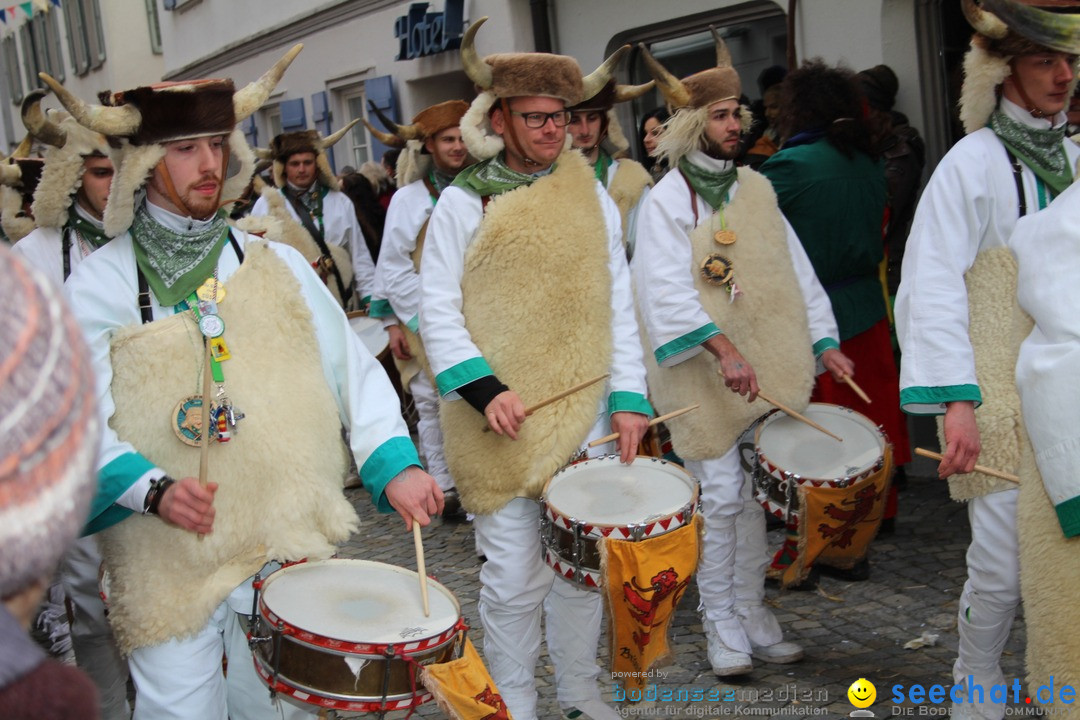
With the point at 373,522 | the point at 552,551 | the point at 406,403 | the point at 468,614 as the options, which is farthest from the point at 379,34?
the point at 552,551

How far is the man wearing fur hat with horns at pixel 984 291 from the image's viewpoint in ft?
11.3

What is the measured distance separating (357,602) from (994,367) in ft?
6.66

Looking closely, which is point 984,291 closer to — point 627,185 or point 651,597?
point 651,597

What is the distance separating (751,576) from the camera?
466 cm

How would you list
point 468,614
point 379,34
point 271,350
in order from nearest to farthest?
point 271,350, point 468,614, point 379,34

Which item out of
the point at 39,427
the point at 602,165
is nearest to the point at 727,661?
the point at 602,165

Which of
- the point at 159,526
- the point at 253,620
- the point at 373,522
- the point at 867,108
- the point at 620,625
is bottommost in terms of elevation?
→ the point at 373,522

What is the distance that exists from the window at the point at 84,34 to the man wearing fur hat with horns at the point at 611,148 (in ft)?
68.0

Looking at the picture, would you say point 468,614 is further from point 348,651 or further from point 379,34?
point 379,34

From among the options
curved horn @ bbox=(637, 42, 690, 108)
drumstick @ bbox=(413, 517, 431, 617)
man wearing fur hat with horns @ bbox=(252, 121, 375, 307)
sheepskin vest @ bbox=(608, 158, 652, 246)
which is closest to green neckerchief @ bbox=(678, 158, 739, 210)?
curved horn @ bbox=(637, 42, 690, 108)

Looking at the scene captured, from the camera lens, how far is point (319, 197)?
892 cm

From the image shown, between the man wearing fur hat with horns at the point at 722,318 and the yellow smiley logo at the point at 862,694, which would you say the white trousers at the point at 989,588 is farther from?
the man wearing fur hat with horns at the point at 722,318

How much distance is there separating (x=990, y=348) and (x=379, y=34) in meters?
11.4

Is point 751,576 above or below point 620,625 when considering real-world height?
below
